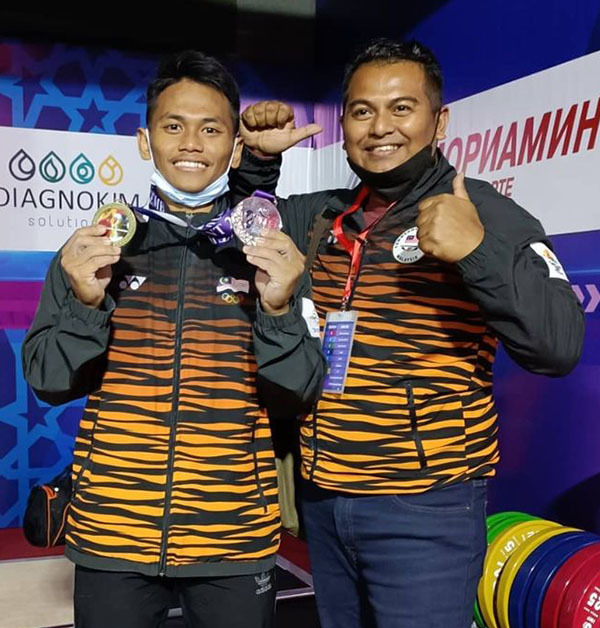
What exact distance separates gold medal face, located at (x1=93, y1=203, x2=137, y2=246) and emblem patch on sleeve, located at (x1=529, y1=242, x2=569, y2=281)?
2.91 feet

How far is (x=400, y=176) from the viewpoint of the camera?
6.36ft

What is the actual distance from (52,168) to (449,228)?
4.01 metres

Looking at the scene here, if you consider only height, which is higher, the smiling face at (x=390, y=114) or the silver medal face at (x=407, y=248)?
the smiling face at (x=390, y=114)

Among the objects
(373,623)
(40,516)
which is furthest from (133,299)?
(373,623)

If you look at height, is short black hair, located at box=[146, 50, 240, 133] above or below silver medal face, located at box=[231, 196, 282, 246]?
above

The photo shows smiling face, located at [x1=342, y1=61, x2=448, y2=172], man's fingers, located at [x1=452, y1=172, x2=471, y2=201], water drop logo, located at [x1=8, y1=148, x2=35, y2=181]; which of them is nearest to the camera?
man's fingers, located at [x1=452, y1=172, x2=471, y2=201]

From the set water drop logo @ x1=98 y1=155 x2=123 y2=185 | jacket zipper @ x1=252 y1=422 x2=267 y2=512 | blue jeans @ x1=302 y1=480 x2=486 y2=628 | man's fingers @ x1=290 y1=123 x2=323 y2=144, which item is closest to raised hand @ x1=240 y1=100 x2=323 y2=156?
man's fingers @ x1=290 y1=123 x2=323 y2=144

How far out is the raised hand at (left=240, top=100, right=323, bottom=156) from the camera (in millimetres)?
2168

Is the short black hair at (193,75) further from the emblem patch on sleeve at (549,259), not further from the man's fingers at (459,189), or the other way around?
the emblem patch on sleeve at (549,259)

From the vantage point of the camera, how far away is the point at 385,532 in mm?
1804

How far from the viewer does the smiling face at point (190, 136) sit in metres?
1.84

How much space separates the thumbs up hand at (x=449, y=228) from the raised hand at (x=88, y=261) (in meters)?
0.66

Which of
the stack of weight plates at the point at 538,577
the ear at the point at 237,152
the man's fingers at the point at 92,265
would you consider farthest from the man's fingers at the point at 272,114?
the stack of weight plates at the point at 538,577

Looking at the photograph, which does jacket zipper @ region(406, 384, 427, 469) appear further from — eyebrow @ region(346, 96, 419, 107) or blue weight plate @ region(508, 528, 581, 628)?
blue weight plate @ region(508, 528, 581, 628)
